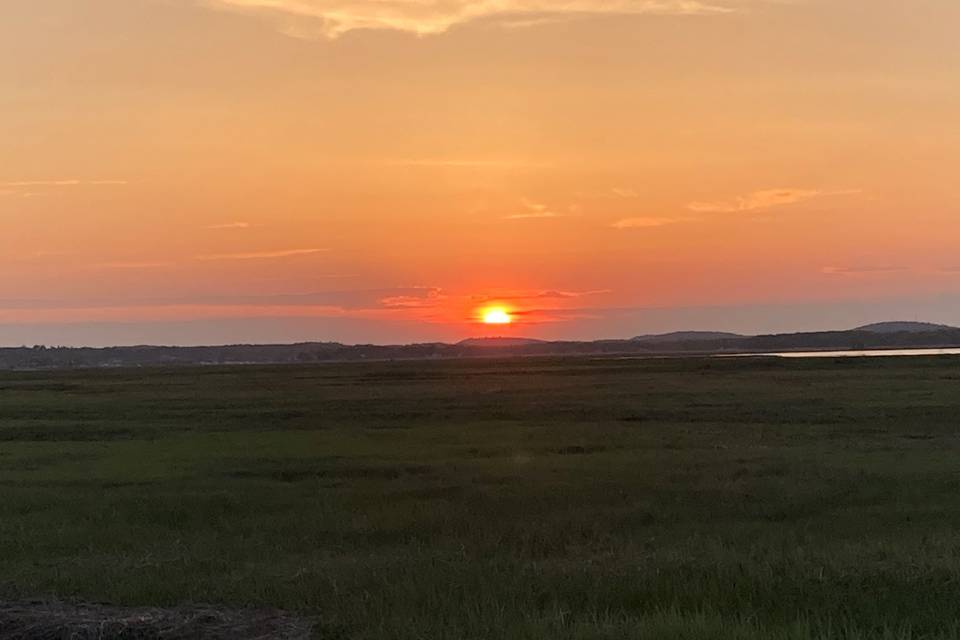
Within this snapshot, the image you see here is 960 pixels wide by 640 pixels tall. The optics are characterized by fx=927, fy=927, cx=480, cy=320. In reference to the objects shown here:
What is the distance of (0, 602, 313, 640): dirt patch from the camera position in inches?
343

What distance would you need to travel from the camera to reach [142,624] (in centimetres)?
887

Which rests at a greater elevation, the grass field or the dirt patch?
the dirt patch

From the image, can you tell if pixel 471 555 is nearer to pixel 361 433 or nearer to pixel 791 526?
pixel 791 526

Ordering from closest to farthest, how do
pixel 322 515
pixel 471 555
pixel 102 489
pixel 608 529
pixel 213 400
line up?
pixel 471 555
pixel 608 529
pixel 322 515
pixel 102 489
pixel 213 400

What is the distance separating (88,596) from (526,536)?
21.5 ft

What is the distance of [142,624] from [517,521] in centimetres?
841

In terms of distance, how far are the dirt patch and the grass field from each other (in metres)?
0.54

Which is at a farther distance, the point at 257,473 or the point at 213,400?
the point at 213,400

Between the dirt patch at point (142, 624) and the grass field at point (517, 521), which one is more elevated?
the dirt patch at point (142, 624)

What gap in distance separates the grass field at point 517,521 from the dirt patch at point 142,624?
0.54 metres

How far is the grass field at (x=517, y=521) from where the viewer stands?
972 centimetres

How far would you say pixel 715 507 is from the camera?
57.2 ft

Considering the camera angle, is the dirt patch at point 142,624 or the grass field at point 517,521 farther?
the grass field at point 517,521

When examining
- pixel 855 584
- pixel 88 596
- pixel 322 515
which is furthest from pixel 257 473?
pixel 855 584
